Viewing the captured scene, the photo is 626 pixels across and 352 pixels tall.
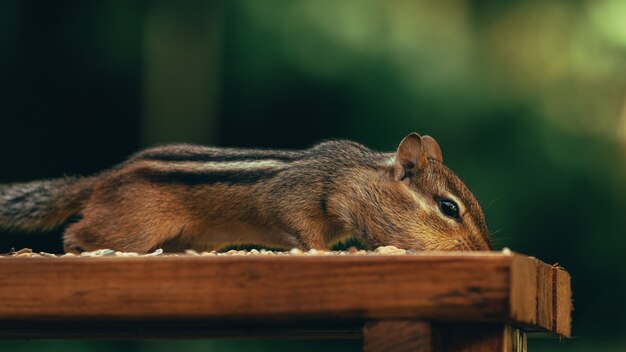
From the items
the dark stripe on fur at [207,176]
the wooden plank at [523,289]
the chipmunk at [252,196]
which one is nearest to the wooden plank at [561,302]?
the wooden plank at [523,289]

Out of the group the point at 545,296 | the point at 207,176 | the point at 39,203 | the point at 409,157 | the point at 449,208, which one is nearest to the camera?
the point at 545,296

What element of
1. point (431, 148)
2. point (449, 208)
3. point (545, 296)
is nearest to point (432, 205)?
point (449, 208)

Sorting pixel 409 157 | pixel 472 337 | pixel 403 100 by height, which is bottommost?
pixel 472 337

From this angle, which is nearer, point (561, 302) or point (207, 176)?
point (561, 302)

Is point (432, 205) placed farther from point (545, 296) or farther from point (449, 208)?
point (545, 296)

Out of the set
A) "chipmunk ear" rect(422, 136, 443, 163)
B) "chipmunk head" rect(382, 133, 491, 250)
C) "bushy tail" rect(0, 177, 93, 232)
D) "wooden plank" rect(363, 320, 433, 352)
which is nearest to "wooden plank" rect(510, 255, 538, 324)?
"wooden plank" rect(363, 320, 433, 352)

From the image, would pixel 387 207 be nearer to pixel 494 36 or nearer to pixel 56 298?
pixel 56 298

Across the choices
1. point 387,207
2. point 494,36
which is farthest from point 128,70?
point 387,207
